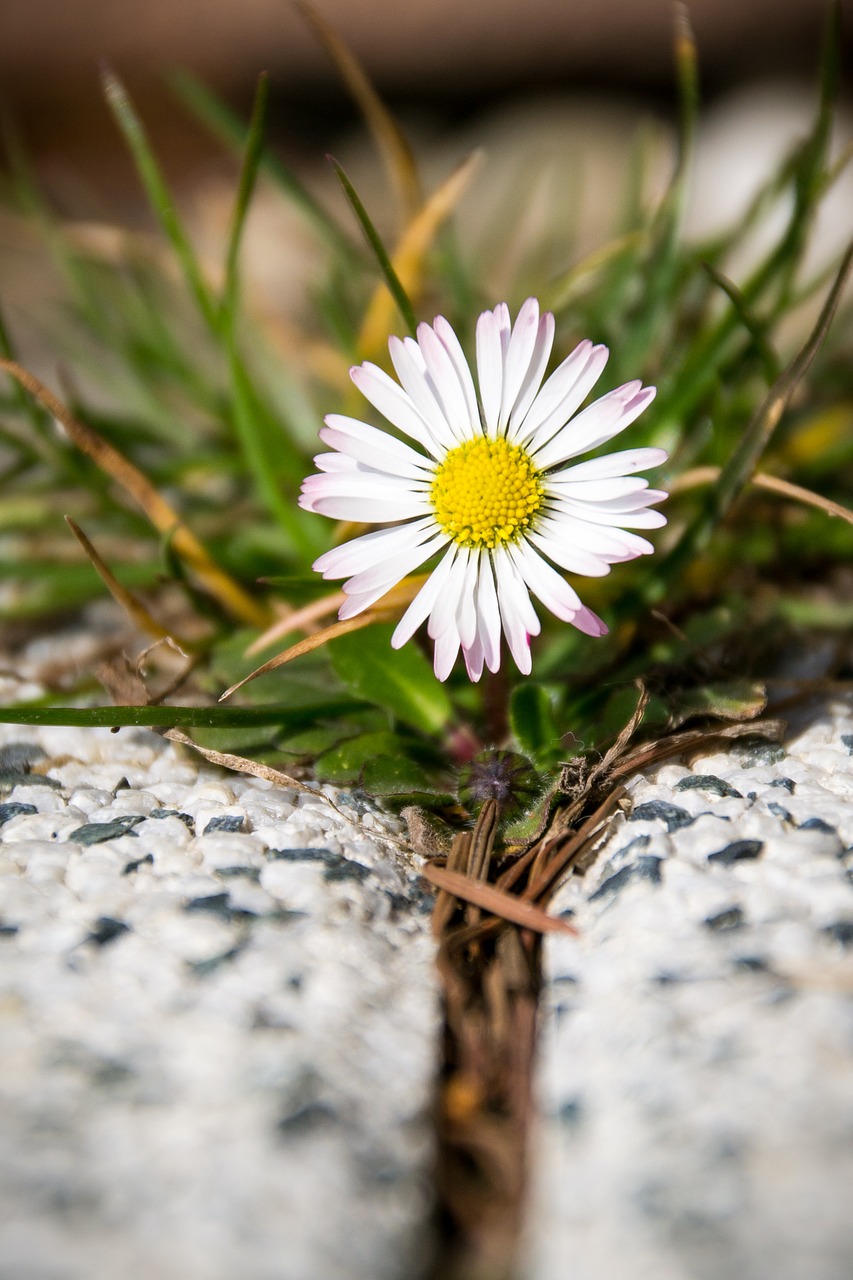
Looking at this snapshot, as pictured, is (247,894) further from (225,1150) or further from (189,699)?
(189,699)

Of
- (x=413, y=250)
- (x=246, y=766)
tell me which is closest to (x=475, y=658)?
(x=246, y=766)

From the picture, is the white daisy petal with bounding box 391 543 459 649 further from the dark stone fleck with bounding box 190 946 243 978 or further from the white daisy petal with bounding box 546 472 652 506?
the dark stone fleck with bounding box 190 946 243 978

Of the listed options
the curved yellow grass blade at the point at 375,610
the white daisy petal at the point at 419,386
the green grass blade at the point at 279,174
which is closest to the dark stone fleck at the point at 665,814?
the curved yellow grass blade at the point at 375,610

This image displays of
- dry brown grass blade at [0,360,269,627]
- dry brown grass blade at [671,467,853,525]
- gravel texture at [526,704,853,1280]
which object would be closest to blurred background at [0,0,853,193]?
dry brown grass blade at [0,360,269,627]

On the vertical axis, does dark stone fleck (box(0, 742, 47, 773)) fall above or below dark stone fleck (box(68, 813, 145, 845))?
above

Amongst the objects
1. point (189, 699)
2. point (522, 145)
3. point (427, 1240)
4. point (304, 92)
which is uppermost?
point (304, 92)

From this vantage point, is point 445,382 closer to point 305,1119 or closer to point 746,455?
point 746,455

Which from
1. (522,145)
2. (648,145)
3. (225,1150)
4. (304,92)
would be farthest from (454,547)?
(304,92)

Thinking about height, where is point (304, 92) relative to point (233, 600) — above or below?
above
